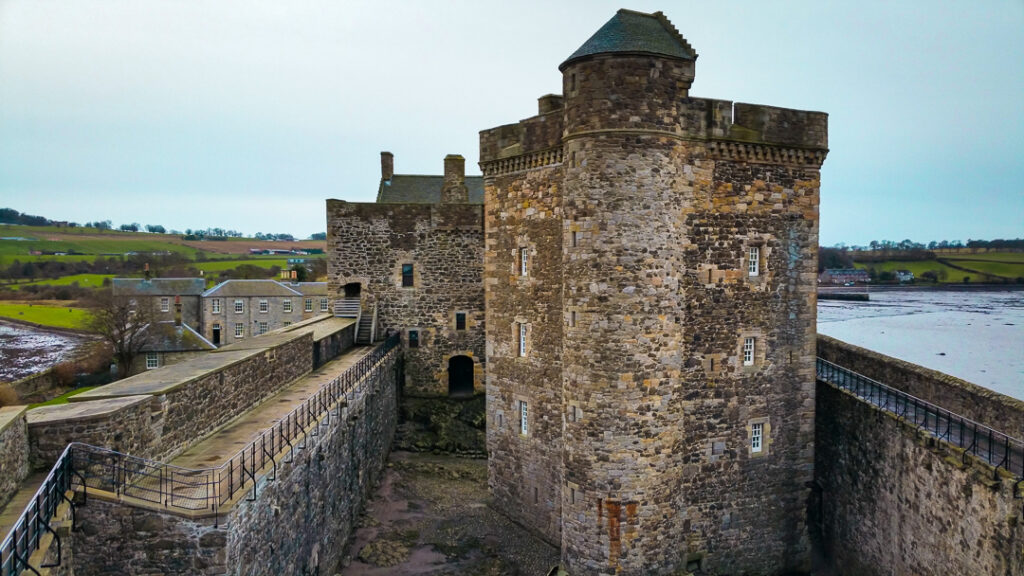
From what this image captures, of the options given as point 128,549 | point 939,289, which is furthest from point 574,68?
point 939,289

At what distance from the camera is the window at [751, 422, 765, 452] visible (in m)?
13.7

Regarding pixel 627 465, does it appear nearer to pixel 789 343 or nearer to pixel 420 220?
pixel 789 343

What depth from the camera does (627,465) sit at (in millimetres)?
12055

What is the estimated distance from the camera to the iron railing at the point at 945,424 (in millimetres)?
10187

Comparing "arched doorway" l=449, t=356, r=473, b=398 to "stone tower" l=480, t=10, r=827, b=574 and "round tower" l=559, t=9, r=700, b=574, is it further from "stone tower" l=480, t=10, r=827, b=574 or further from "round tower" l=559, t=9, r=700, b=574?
"round tower" l=559, t=9, r=700, b=574

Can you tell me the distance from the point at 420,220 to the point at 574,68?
454 inches

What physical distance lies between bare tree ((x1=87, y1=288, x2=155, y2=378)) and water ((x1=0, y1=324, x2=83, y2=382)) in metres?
4.50

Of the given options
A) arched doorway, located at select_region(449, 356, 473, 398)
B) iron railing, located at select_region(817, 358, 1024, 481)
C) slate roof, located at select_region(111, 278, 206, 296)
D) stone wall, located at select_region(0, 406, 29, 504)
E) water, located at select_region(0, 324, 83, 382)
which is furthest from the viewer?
slate roof, located at select_region(111, 278, 206, 296)

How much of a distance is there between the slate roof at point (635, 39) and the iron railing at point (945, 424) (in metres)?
7.98

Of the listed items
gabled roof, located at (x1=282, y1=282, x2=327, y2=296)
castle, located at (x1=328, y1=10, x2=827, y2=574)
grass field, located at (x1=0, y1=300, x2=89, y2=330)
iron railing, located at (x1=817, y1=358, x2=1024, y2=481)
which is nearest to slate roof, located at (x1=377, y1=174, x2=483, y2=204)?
castle, located at (x1=328, y1=10, x2=827, y2=574)

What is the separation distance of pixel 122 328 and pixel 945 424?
39.5 metres

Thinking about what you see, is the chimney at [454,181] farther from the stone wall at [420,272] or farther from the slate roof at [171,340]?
the slate roof at [171,340]

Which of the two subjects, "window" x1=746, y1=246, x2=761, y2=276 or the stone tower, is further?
"window" x1=746, y1=246, x2=761, y2=276

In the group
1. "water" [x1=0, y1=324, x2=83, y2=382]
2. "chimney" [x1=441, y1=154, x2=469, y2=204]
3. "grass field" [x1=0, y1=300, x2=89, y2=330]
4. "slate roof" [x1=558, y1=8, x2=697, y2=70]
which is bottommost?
"water" [x1=0, y1=324, x2=83, y2=382]
